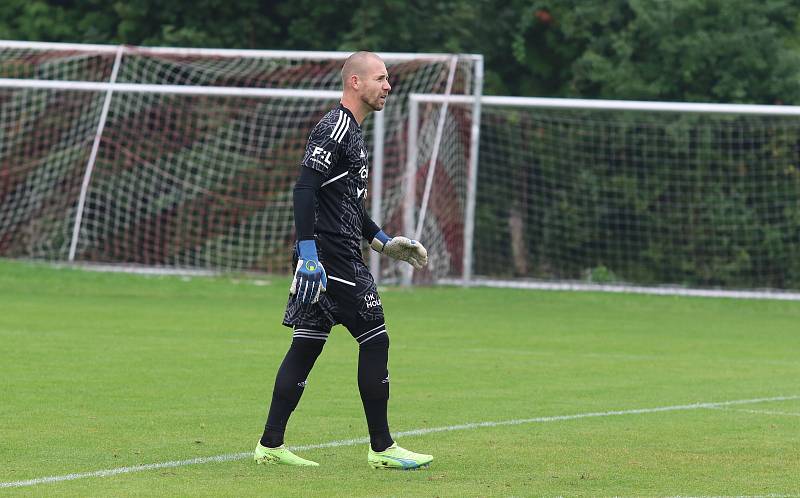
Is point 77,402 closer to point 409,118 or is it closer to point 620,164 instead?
point 409,118

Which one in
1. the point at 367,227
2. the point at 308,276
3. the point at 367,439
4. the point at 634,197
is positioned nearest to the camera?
the point at 308,276

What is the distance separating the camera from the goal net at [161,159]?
23.9 metres

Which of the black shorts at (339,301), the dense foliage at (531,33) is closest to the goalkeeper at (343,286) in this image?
the black shorts at (339,301)

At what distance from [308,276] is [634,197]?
58.8 ft

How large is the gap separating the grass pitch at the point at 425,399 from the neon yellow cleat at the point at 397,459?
0.07 m

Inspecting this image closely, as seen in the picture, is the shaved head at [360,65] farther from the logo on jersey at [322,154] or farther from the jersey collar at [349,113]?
the logo on jersey at [322,154]

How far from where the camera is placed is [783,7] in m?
25.8

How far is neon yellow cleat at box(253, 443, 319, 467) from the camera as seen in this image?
758 cm

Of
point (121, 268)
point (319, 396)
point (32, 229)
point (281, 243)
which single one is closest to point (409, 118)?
point (281, 243)

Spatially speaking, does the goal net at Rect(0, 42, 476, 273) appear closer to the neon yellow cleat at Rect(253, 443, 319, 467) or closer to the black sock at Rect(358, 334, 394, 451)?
the black sock at Rect(358, 334, 394, 451)

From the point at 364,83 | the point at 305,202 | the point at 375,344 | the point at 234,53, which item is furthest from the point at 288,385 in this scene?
the point at 234,53

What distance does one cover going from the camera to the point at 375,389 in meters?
7.65

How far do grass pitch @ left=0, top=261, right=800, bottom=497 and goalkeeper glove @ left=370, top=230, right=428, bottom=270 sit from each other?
1.02 metres

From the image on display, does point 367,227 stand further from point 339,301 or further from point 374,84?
point 374,84
